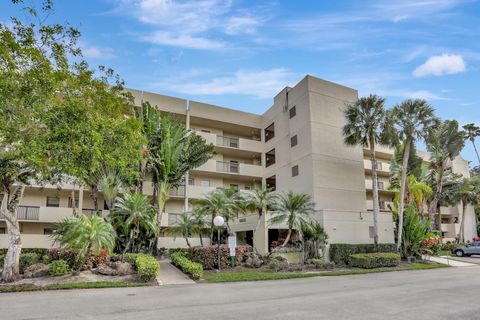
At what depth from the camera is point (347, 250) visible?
74.4 feet

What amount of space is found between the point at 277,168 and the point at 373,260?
1198cm

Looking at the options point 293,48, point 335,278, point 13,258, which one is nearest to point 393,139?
point 335,278

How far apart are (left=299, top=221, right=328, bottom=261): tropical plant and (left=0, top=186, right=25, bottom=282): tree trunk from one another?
15182 mm

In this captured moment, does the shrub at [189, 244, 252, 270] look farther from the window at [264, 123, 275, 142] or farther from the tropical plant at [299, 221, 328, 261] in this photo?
the window at [264, 123, 275, 142]

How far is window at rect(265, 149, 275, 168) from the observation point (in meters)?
33.1

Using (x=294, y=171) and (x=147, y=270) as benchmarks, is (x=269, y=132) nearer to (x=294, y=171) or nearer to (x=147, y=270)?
(x=294, y=171)

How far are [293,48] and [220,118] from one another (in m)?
19.6

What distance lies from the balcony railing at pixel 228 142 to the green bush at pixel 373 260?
51.1 feet

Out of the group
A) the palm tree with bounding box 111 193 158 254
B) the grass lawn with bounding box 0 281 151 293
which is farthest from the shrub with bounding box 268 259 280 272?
the grass lawn with bounding box 0 281 151 293

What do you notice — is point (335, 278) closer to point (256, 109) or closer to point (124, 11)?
point (124, 11)

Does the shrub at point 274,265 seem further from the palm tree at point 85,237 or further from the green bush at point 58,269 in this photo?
the green bush at point 58,269

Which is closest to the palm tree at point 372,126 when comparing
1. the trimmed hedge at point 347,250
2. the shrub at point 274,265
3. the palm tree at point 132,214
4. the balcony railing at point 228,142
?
the trimmed hedge at point 347,250

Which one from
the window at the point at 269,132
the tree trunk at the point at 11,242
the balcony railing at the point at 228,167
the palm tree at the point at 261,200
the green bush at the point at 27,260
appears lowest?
the green bush at the point at 27,260

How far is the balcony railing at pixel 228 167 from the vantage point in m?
31.7
